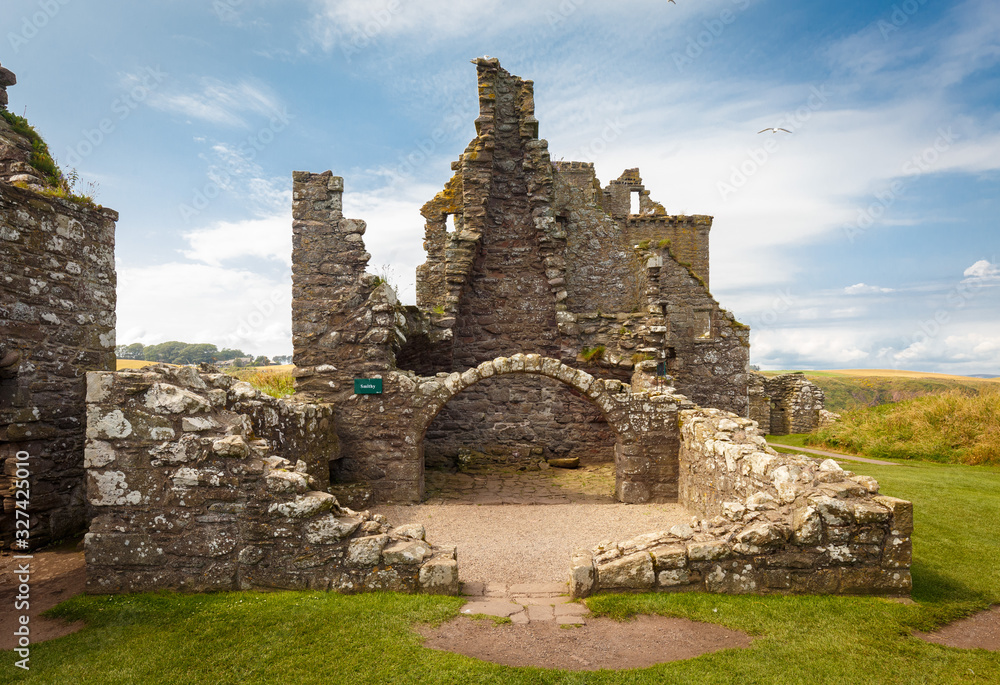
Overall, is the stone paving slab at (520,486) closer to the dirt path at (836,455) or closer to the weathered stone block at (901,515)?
the dirt path at (836,455)

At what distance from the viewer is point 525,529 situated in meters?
8.30

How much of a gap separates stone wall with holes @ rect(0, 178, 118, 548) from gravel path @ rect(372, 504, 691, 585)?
14.5ft

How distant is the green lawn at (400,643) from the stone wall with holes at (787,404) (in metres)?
16.4

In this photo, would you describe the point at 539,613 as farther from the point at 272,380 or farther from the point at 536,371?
the point at 272,380

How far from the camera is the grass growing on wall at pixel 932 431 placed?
1398 cm

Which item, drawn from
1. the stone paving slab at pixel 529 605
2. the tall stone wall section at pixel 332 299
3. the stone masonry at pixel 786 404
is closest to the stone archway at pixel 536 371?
the tall stone wall section at pixel 332 299

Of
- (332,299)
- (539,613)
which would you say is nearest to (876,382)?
(332,299)

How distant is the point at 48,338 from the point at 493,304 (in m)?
8.40

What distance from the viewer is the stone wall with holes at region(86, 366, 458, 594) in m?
5.14

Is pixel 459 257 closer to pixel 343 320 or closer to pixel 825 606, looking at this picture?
pixel 343 320

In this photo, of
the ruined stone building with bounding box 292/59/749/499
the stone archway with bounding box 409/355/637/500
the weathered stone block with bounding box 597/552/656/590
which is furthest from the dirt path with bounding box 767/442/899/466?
the weathered stone block with bounding box 597/552/656/590

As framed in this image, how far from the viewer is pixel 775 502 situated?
5.75m

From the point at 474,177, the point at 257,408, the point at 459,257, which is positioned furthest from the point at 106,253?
the point at 474,177

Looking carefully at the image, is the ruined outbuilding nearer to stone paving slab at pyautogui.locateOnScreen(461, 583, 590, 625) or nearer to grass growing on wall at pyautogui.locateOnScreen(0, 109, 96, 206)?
stone paving slab at pyautogui.locateOnScreen(461, 583, 590, 625)
